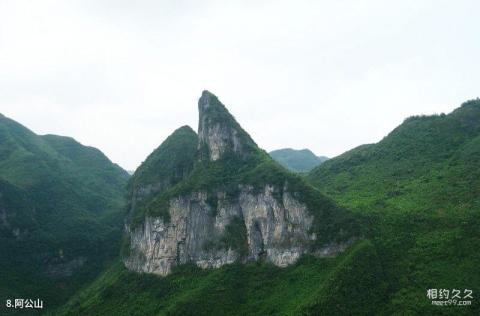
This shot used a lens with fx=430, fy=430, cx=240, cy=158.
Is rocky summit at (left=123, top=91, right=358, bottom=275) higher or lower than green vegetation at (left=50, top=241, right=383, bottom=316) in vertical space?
higher

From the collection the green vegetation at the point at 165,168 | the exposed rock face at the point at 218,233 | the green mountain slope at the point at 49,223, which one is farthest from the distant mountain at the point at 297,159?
the exposed rock face at the point at 218,233

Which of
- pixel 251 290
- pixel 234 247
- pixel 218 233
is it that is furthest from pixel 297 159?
pixel 251 290

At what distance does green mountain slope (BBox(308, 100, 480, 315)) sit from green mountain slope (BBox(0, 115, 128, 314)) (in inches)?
1923

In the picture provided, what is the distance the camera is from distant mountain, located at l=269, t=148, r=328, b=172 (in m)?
172

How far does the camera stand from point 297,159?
7121 inches

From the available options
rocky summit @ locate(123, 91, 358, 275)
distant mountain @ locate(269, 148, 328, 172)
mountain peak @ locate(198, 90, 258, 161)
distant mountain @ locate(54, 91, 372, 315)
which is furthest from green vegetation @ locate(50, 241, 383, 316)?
distant mountain @ locate(269, 148, 328, 172)

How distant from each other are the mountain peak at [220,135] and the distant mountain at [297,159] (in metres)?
93.1

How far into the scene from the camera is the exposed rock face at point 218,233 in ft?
185

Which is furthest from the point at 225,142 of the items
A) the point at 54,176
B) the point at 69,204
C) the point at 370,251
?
the point at 54,176

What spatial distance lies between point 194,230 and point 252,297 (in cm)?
1657

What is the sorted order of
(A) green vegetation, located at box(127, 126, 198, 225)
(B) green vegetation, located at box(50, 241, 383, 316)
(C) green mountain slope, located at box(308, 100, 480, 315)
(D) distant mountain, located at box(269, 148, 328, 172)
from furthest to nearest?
(D) distant mountain, located at box(269, 148, 328, 172)
(A) green vegetation, located at box(127, 126, 198, 225)
(B) green vegetation, located at box(50, 241, 383, 316)
(C) green mountain slope, located at box(308, 100, 480, 315)

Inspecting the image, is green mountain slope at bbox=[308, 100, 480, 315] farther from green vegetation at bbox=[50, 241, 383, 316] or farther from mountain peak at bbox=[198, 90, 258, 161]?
mountain peak at bbox=[198, 90, 258, 161]

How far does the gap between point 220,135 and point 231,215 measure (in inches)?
620

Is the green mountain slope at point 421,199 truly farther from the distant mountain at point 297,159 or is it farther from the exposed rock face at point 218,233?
the distant mountain at point 297,159
